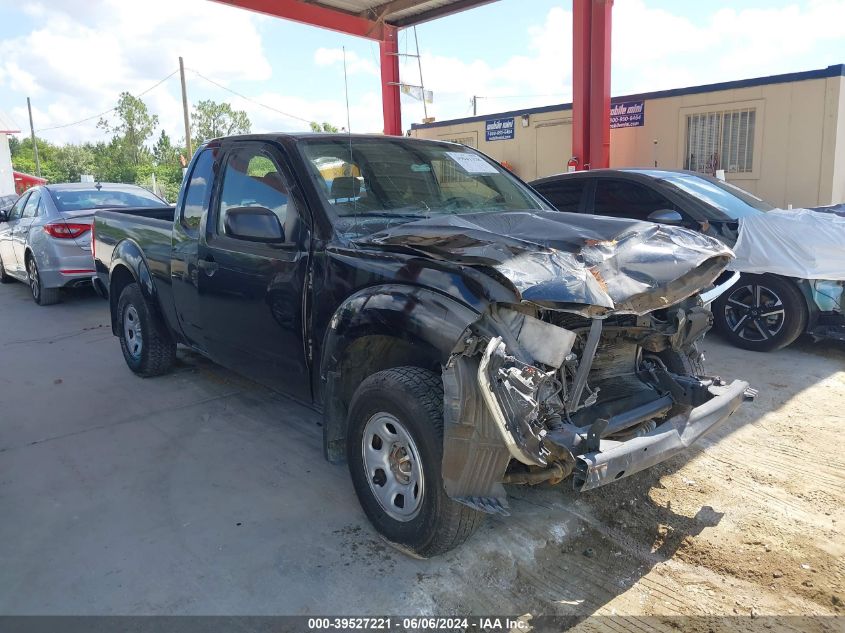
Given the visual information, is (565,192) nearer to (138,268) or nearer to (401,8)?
(138,268)

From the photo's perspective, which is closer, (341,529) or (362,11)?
(341,529)

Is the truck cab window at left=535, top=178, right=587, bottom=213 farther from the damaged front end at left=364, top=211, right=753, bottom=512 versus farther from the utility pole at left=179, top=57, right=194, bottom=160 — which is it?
the utility pole at left=179, top=57, right=194, bottom=160

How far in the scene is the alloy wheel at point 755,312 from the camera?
606cm

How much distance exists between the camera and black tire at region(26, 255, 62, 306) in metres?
9.39

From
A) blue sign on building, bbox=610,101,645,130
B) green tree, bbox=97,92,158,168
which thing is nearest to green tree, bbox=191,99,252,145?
green tree, bbox=97,92,158,168

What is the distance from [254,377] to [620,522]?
2.41 m

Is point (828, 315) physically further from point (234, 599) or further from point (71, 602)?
point (71, 602)

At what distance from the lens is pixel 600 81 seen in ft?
37.6

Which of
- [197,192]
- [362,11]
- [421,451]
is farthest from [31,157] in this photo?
[421,451]

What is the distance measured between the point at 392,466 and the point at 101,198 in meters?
8.34

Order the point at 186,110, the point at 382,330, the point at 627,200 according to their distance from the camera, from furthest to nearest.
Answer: the point at 186,110 < the point at 627,200 < the point at 382,330

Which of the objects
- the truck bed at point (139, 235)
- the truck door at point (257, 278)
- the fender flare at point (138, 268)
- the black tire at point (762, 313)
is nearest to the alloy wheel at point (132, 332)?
the fender flare at point (138, 268)

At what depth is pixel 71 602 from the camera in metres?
2.86

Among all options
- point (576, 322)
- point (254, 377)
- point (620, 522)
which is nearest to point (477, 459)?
point (576, 322)
